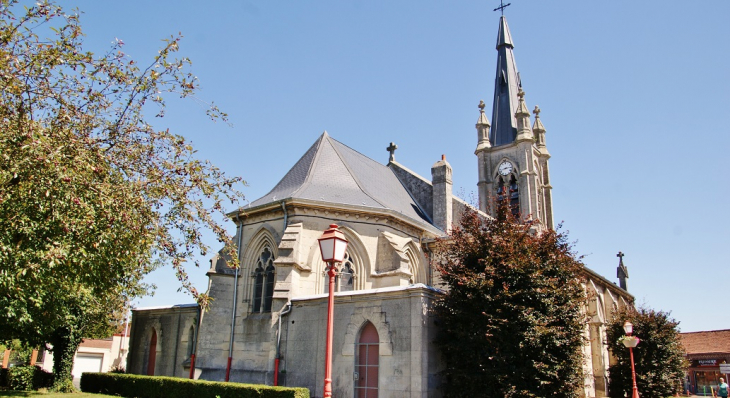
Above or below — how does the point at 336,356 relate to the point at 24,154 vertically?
below

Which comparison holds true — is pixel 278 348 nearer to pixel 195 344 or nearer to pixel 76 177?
pixel 195 344

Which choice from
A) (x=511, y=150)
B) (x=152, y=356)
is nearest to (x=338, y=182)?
(x=152, y=356)

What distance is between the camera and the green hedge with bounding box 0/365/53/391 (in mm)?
23250

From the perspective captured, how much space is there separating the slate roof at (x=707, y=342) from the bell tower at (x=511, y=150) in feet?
64.9

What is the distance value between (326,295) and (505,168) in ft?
77.4

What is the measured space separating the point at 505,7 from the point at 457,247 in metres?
34.1

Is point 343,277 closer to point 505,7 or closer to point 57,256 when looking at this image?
point 57,256

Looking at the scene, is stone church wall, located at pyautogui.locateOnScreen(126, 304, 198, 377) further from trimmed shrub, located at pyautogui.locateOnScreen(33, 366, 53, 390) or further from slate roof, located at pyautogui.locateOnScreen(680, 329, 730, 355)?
slate roof, located at pyautogui.locateOnScreen(680, 329, 730, 355)

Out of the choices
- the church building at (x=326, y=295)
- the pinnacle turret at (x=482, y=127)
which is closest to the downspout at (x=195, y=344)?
the church building at (x=326, y=295)

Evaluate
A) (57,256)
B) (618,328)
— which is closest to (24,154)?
(57,256)

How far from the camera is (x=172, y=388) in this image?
16.0 metres

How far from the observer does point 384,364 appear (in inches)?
533

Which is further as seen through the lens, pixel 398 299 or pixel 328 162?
pixel 328 162

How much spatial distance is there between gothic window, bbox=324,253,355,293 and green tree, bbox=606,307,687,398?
13.5 metres
